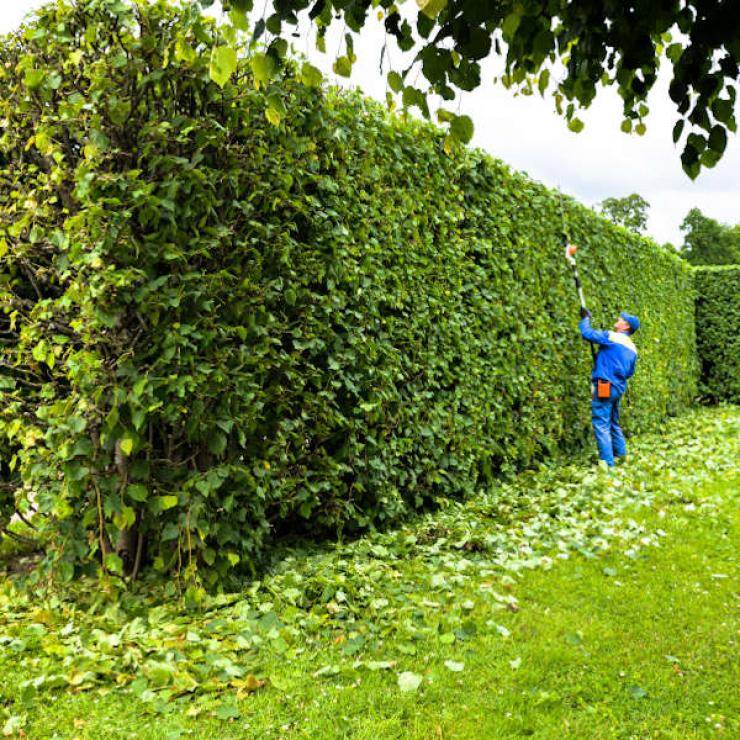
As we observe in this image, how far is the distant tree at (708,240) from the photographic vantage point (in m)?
44.1

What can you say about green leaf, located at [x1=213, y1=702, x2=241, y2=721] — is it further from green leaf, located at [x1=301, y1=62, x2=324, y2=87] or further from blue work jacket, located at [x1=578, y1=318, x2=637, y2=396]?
blue work jacket, located at [x1=578, y1=318, x2=637, y2=396]

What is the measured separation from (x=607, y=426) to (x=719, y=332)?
8.71 meters

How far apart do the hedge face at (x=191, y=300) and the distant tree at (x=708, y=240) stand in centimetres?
4416

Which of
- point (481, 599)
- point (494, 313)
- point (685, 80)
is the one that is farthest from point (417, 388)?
point (685, 80)

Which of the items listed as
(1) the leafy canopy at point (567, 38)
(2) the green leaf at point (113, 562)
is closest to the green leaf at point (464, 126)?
(1) the leafy canopy at point (567, 38)

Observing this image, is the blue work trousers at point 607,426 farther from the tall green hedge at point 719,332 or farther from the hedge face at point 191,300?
the tall green hedge at point 719,332

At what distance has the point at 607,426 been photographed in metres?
8.37

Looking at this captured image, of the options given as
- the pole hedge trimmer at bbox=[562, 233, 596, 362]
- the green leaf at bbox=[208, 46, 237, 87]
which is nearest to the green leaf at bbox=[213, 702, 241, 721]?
the green leaf at bbox=[208, 46, 237, 87]

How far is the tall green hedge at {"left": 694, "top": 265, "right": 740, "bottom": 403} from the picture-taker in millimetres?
15211

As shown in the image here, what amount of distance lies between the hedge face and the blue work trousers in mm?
3285

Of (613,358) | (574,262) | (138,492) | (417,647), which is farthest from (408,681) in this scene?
(574,262)

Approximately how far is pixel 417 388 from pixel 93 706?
3.75m

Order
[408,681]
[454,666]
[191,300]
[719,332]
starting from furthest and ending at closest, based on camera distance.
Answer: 1. [719,332]
2. [191,300]
3. [454,666]
4. [408,681]

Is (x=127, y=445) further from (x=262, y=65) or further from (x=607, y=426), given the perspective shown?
(x=607, y=426)
